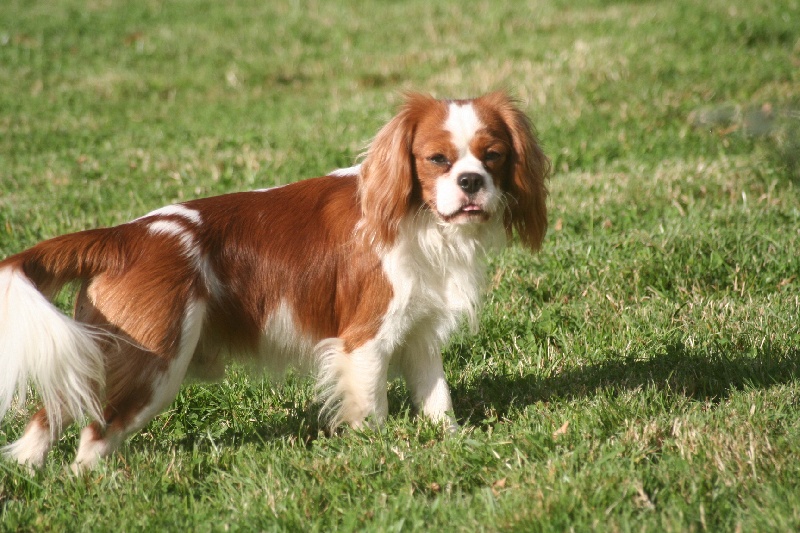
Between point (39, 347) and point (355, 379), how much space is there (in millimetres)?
1208

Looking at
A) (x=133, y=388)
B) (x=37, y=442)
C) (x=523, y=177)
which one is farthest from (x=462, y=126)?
(x=37, y=442)

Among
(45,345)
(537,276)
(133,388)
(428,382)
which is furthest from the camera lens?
(537,276)

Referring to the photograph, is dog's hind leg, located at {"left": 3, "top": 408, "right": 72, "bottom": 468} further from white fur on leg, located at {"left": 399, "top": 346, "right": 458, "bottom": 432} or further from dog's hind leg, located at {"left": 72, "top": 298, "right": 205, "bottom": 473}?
white fur on leg, located at {"left": 399, "top": 346, "right": 458, "bottom": 432}

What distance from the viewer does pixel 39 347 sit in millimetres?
2900

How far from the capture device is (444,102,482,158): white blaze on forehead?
3.44 meters

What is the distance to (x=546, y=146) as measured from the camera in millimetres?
7305

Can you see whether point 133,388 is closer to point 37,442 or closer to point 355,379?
point 37,442

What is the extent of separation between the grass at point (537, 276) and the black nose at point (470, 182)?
33.0 inches

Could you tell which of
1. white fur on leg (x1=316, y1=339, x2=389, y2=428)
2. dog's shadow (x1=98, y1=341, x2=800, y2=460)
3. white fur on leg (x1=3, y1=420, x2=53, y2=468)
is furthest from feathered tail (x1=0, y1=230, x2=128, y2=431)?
white fur on leg (x1=316, y1=339, x2=389, y2=428)

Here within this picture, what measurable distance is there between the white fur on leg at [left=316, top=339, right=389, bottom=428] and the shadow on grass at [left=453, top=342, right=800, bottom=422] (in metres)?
0.42

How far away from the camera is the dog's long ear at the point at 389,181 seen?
11.3ft

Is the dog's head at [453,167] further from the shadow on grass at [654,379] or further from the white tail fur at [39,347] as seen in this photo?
the white tail fur at [39,347]

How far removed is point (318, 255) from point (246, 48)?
8.17 metres

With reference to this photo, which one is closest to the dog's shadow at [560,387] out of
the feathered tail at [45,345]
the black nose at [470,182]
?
the feathered tail at [45,345]
